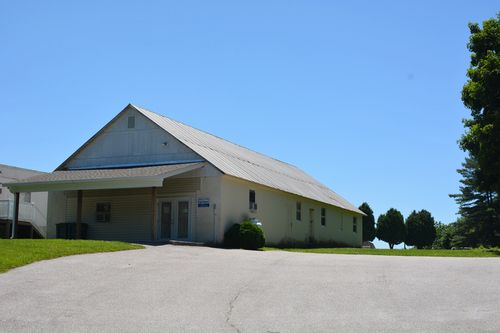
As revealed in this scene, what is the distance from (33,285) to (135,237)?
15.5 meters

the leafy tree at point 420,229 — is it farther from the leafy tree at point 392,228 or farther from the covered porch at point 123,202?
the covered porch at point 123,202

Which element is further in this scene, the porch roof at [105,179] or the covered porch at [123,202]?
the covered porch at [123,202]

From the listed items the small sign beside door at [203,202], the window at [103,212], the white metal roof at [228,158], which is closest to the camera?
the small sign beside door at [203,202]

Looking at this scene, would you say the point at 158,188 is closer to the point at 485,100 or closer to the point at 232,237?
the point at 232,237

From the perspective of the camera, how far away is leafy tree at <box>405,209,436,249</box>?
5581 cm

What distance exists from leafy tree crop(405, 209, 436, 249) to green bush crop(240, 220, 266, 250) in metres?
33.5

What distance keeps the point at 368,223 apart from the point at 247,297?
152ft

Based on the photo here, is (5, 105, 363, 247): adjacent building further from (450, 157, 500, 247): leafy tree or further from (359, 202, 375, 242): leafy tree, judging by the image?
(450, 157, 500, 247): leafy tree

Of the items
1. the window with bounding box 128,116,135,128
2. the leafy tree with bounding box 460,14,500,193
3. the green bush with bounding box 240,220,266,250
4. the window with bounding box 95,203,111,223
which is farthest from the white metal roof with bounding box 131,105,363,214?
the leafy tree with bounding box 460,14,500,193

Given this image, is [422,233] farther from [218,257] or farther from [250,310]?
[250,310]

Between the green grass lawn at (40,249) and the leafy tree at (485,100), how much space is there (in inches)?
553

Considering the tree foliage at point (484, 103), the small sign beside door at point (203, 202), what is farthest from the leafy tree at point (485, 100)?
the small sign beside door at point (203, 202)

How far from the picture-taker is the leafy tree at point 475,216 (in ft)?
193

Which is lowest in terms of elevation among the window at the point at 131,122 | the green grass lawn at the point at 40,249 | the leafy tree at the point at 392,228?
→ the green grass lawn at the point at 40,249
